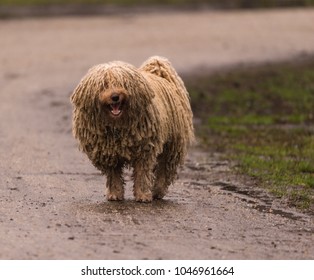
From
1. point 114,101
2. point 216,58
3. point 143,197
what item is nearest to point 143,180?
point 143,197

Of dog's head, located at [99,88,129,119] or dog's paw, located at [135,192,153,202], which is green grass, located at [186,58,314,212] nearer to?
dog's paw, located at [135,192,153,202]

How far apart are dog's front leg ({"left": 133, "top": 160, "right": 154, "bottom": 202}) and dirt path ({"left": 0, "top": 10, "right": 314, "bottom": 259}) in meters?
0.12

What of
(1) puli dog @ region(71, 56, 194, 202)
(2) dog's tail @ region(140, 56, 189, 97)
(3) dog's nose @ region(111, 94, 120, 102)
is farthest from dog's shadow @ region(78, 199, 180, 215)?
(2) dog's tail @ region(140, 56, 189, 97)

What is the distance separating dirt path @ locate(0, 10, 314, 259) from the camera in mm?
11102

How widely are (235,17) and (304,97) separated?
1330 cm

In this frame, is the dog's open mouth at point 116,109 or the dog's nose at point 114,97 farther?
the dog's open mouth at point 116,109

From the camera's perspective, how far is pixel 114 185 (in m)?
13.4

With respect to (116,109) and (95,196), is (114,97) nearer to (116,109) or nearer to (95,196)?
(116,109)

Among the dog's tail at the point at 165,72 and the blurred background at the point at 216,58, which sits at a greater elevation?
the dog's tail at the point at 165,72

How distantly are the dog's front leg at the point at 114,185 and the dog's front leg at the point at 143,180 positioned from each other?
0.53ft

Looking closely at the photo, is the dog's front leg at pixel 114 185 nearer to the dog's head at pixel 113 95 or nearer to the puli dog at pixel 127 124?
the puli dog at pixel 127 124

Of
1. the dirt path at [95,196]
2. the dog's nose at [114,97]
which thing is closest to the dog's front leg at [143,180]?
the dirt path at [95,196]

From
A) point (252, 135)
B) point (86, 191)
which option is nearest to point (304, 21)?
point (252, 135)

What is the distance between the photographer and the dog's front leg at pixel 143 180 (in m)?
13.2
